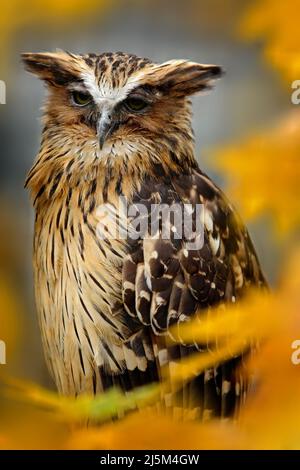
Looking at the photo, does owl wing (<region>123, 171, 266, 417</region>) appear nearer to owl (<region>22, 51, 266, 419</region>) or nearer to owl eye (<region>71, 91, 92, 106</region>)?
owl (<region>22, 51, 266, 419</region>)

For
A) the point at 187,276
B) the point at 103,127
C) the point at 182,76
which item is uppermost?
the point at 182,76

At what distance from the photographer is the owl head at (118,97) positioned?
1.61 metres

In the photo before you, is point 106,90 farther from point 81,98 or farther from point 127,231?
point 127,231

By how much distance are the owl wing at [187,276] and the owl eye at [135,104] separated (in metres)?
0.18

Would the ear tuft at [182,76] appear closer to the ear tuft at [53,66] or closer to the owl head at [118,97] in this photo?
the owl head at [118,97]

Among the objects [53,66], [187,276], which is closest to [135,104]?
[53,66]

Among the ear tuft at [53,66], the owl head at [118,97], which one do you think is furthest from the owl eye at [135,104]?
the ear tuft at [53,66]

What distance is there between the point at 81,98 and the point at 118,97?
0.31 ft

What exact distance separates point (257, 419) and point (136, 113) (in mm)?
773

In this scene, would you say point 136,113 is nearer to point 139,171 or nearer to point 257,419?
point 139,171

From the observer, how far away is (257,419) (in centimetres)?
178

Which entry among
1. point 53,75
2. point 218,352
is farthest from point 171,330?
point 53,75

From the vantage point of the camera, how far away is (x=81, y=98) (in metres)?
1.65
